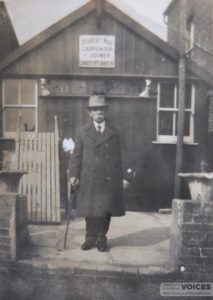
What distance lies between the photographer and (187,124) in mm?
8258

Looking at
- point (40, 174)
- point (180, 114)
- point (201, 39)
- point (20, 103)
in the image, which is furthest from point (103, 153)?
point (201, 39)

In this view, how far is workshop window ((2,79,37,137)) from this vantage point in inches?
309

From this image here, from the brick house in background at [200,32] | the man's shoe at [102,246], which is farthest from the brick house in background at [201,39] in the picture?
the man's shoe at [102,246]

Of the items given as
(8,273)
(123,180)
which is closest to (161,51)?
(123,180)

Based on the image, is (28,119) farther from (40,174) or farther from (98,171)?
(98,171)

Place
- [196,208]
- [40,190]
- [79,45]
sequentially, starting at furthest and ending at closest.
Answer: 1. [79,45]
2. [40,190]
3. [196,208]

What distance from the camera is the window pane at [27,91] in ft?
25.7

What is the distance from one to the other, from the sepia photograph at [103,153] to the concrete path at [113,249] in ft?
0.05

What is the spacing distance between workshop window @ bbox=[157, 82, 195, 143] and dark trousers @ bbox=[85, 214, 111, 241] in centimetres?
388

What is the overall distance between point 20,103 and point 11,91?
0.28 metres

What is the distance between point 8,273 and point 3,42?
6.13 m

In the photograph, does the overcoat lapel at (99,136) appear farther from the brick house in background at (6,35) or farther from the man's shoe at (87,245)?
the brick house in background at (6,35)

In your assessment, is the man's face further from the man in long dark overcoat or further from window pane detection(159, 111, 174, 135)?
window pane detection(159, 111, 174, 135)

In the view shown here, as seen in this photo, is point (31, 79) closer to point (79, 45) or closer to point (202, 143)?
point (79, 45)
